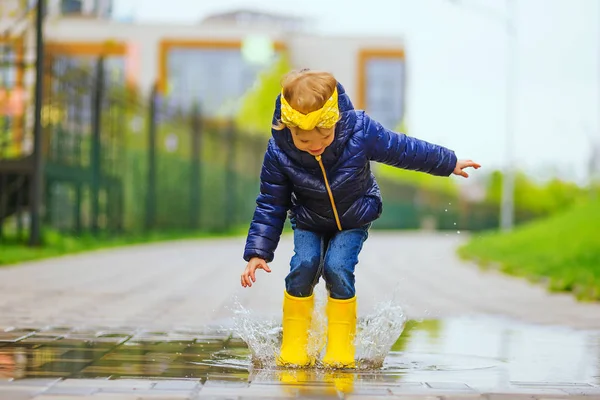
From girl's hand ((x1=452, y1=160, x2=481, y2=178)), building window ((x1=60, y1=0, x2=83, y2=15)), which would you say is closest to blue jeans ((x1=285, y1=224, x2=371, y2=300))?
girl's hand ((x1=452, y1=160, x2=481, y2=178))

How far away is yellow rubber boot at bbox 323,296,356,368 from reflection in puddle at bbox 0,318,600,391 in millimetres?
110

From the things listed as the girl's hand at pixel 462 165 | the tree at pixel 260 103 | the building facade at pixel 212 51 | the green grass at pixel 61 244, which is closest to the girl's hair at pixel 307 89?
the girl's hand at pixel 462 165

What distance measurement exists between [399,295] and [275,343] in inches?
197

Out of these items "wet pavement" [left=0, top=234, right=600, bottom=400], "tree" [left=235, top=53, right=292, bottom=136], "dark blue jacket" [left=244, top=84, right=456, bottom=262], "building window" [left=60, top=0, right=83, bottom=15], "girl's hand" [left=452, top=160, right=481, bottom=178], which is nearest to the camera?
"wet pavement" [left=0, top=234, right=600, bottom=400]

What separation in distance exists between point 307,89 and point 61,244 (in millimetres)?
11509

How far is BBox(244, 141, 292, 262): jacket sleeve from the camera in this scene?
5.11m

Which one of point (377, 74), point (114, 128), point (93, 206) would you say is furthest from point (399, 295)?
point (377, 74)

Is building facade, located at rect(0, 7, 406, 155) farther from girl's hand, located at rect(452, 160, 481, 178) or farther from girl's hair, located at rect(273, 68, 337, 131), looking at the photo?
girl's hair, located at rect(273, 68, 337, 131)

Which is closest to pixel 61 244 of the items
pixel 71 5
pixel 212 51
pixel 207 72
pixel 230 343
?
pixel 71 5

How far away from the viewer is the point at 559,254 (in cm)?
1498

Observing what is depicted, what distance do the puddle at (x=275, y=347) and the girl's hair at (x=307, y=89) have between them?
110 centimetres

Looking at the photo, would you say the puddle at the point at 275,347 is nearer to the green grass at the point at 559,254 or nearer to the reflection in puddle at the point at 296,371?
the reflection in puddle at the point at 296,371

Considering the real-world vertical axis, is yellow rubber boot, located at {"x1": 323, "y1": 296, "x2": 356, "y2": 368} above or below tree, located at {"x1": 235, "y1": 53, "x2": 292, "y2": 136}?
below

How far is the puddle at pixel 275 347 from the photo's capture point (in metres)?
4.72
